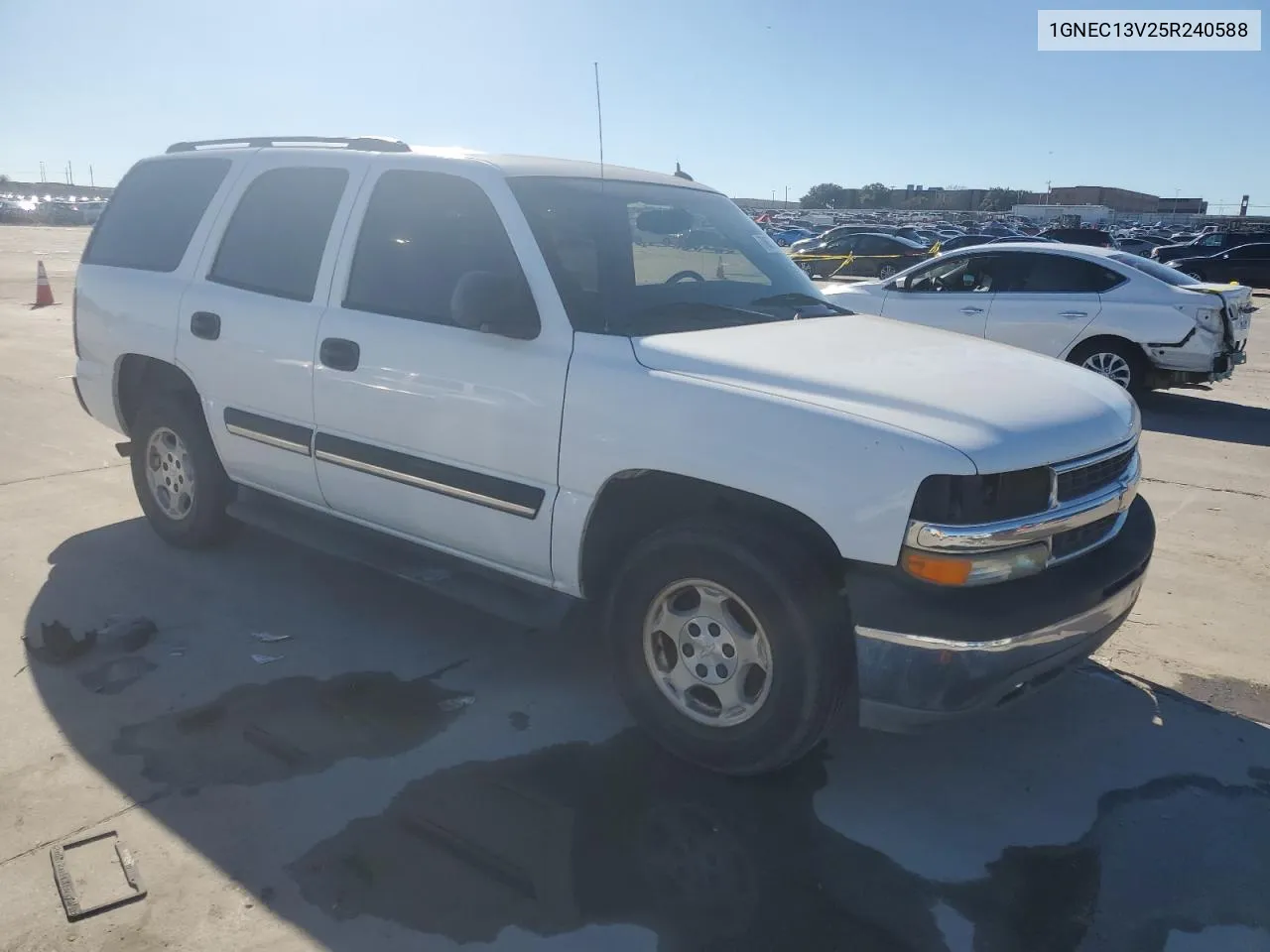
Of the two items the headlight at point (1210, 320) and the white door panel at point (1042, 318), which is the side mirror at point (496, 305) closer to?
the white door panel at point (1042, 318)

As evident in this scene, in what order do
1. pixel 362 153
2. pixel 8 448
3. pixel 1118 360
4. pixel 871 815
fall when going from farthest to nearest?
pixel 1118 360 < pixel 8 448 < pixel 362 153 < pixel 871 815

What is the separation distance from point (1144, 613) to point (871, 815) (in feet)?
7.81

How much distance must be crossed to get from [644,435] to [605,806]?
3.90 feet

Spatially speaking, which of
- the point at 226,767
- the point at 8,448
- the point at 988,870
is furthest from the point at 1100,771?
the point at 8,448

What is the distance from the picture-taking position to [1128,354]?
961cm

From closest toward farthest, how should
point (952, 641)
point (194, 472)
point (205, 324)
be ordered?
1. point (952, 641)
2. point (205, 324)
3. point (194, 472)

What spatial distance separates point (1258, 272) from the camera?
2564 centimetres

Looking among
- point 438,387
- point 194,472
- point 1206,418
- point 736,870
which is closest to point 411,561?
point 438,387

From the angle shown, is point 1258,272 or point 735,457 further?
point 1258,272

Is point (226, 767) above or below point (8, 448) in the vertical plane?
below

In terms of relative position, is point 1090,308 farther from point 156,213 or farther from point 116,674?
point 116,674

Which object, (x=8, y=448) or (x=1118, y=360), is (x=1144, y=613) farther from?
(x=8, y=448)

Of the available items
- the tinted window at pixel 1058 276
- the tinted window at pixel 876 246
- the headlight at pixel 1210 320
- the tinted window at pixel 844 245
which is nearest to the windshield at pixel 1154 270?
the tinted window at pixel 1058 276

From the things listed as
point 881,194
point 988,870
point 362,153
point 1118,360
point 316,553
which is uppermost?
point 881,194
